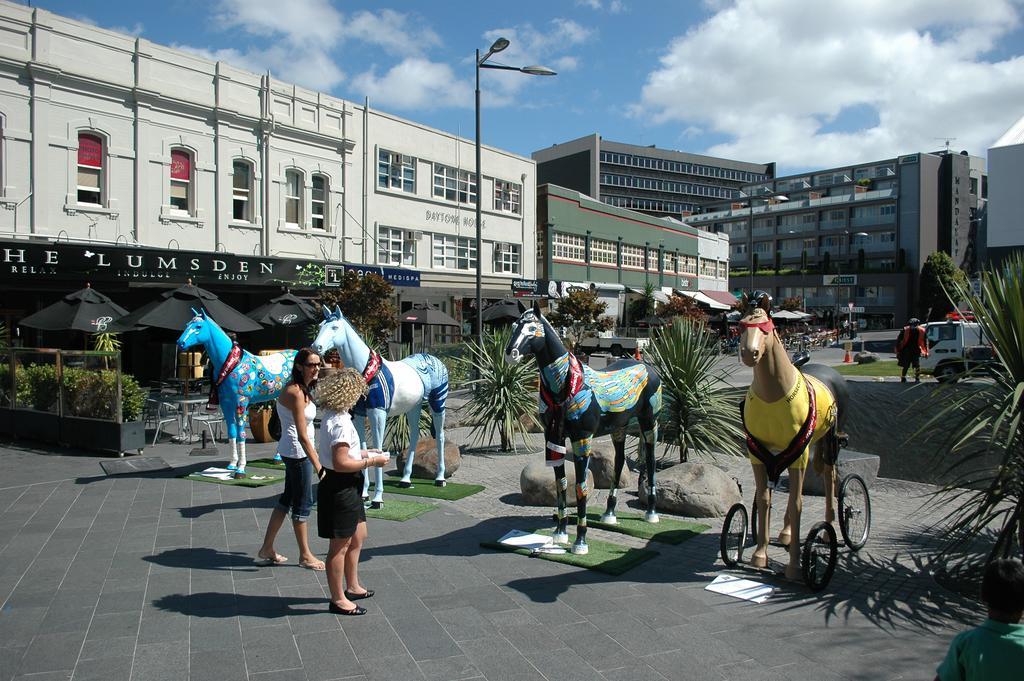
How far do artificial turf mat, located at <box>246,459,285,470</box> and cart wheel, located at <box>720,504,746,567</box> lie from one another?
7021 millimetres

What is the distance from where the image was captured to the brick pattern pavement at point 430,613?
4523mm

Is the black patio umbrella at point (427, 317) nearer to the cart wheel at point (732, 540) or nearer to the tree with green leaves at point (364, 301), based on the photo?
the tree with green leaves at point (364, 301)

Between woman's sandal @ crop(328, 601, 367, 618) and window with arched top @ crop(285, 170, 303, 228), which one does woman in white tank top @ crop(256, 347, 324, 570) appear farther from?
window with arched top @ crop(285, 170, 303, 228)

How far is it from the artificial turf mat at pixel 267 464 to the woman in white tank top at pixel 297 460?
15.6 ft

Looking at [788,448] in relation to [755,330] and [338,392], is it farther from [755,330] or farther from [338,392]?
[338,392]

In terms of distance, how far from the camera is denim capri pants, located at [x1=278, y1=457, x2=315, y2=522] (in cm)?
626

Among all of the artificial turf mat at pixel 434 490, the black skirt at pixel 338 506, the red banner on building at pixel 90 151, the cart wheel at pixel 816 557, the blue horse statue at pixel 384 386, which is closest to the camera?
the black skirt at pixel 338 506

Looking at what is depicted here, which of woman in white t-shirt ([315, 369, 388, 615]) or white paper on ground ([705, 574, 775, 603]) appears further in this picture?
white paper on ground ([705, 574, 775, 603])

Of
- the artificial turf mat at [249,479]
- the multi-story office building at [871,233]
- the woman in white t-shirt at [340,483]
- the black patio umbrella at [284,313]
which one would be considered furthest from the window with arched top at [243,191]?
the multi-story office building at [871,233]

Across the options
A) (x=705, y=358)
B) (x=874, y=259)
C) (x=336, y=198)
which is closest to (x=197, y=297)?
(x=705, y=358)

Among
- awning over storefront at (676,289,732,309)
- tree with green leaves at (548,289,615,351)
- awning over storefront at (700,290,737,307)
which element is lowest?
tree with green leaves at (548,289,615,351)

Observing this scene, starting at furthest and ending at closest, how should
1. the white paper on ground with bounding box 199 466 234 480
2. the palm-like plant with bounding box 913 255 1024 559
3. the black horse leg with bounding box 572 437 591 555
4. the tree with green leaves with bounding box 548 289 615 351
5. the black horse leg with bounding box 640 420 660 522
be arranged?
the tree with green leaves with bounding box 548 289 615 351 → the white paper on ground with bounding box 199 466 234 480 → the black horse leg with bounding box 640 420 660 522 → the black horse leg with bounding box 572 437 591 555 → the palm-like plant with bounding box 913 255 1024 559

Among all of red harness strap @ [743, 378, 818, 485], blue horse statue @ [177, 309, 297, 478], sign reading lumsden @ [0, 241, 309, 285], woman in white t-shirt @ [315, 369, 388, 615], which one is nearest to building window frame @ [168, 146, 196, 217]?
sign reading lumsden @ [0, 241, 309, 285]

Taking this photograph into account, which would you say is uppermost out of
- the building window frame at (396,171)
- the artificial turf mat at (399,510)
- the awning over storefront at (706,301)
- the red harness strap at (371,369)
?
the building window frame at (396,171)
